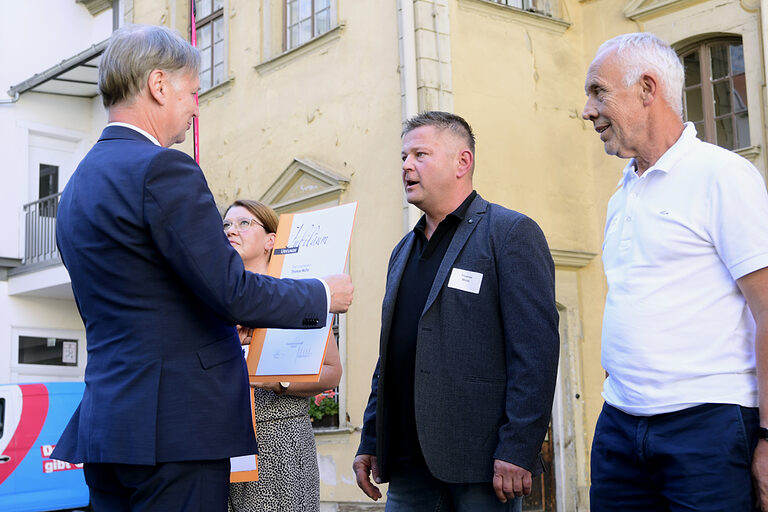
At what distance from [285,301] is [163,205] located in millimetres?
468

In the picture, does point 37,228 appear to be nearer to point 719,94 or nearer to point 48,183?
point 48,183

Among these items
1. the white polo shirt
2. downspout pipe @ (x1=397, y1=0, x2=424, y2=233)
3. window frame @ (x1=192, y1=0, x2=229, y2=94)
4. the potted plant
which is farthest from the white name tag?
window frame @ (x1=192, y1=0, x2=229, y2=94)

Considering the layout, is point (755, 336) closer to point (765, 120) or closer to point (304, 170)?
point (765, 120)

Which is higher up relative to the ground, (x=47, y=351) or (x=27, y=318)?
(x=27, y=318)

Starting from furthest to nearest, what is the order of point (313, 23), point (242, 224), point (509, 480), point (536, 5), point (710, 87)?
point (313, 23)
point (536, 5)
point (710, 87)
point (242, 224)
point (509, 480)

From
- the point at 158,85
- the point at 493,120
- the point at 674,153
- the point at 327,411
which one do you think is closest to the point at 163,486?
the point at 158,85

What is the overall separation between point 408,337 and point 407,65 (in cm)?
864

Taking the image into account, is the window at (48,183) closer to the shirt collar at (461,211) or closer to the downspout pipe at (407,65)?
the downspout pipe at (407,65)

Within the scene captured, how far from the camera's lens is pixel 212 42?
1582 centimetres

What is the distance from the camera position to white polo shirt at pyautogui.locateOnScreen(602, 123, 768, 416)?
2842 mm

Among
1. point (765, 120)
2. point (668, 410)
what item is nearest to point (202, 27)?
point (765, 120)

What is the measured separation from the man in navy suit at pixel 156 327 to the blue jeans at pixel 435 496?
0.92m

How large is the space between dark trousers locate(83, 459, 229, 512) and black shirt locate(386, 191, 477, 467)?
1.00 m

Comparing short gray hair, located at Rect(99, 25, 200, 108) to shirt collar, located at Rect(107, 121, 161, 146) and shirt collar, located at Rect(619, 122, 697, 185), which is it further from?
shirt collar, located at Rect(619, 122, 697, 185)
